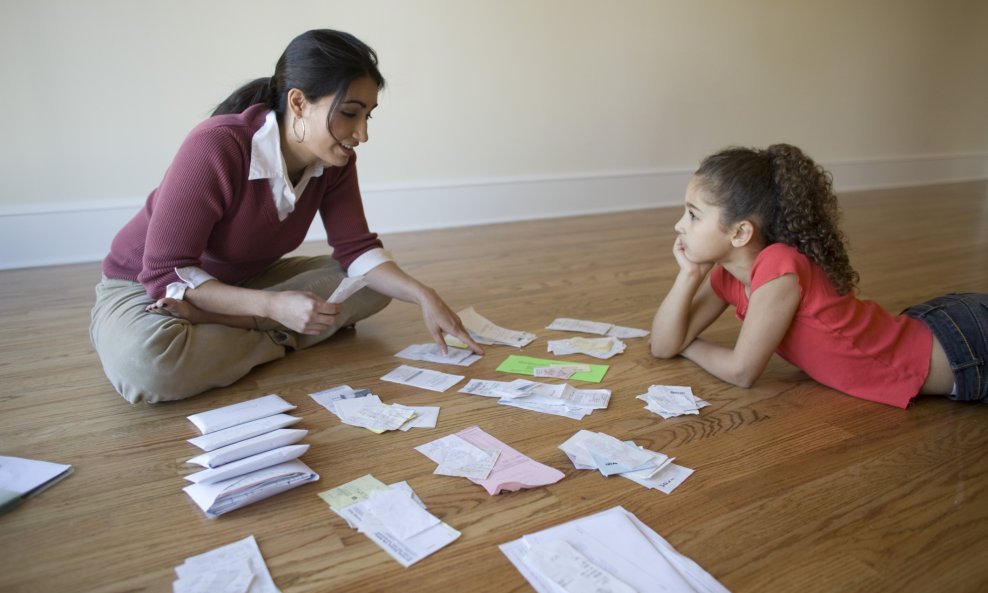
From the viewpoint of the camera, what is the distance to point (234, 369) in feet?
6.57

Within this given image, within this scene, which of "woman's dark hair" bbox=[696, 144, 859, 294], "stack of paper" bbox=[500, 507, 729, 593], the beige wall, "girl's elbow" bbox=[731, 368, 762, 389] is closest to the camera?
"stack of paper" bbox=[500, 507, 729, 593]

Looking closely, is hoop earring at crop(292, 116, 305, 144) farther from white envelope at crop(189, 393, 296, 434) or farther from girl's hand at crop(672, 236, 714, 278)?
girl's hand at crop(672, 236, 714, 278)

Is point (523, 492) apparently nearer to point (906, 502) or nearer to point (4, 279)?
point (906, 502)

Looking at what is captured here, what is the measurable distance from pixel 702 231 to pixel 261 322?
4.46ft

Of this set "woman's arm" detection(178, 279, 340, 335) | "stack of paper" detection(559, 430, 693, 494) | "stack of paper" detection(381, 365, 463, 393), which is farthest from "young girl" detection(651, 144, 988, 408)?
"woman's arm" detection(178, 279, 340, 335)

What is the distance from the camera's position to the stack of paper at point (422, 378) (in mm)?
2000

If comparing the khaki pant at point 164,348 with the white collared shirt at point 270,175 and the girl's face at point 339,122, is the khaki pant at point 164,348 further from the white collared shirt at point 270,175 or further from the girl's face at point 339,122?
the girl's face at point 339,122

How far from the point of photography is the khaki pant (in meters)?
1.81

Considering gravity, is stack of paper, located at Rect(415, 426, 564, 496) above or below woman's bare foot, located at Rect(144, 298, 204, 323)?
below

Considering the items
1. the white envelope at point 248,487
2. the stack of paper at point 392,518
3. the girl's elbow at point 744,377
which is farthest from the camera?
the girl's elbow at point 744,377

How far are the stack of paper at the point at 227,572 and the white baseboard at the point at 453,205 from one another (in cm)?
285

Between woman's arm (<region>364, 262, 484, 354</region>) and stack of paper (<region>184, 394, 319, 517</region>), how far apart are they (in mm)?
574

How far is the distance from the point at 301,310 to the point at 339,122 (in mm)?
519

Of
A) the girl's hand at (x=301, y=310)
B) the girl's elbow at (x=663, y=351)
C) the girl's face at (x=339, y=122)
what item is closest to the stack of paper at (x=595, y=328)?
the girl's elbow at (x=663, y=351)
